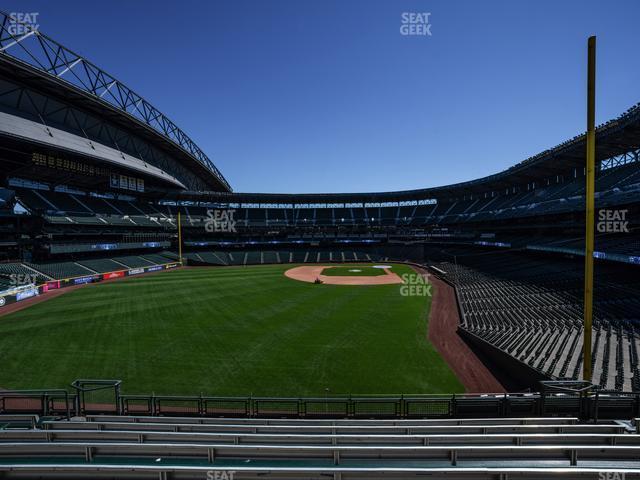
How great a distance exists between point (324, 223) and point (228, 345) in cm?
7159

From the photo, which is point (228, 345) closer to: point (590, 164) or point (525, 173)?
point (590, 164)

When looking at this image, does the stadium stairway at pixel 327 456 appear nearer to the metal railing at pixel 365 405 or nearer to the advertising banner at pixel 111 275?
the metal railing at pixel 365 405

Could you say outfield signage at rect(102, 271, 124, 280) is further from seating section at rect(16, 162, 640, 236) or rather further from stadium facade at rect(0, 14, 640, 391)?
seating section at rect(16, 162, 640, 236)

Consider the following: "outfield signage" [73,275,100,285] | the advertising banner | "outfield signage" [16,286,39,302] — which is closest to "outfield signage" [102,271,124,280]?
the advertising banner

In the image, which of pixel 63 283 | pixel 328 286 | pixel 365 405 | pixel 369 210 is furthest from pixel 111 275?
pixel 369 210

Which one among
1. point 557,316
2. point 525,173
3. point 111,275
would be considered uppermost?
point 525,173

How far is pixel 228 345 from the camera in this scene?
63.4ft

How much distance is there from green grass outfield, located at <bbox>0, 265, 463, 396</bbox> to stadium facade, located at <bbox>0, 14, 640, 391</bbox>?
19.1 ft

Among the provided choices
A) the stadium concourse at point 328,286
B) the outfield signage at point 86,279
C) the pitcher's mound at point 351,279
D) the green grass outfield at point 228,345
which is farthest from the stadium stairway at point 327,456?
the outfield signage at point 86,279

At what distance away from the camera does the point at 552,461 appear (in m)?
4.89

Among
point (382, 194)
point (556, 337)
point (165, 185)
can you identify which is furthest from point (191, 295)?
point (382, 194)

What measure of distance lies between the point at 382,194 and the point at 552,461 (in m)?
84.4

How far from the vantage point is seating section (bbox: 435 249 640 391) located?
45.0ft

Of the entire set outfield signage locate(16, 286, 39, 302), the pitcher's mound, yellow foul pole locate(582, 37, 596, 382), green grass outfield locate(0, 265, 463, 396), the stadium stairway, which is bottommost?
the pitcher's mound
